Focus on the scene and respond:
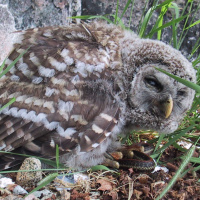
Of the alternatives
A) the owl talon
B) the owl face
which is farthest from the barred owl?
the owl talon

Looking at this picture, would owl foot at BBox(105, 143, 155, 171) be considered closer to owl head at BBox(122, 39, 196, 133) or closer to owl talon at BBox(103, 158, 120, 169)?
owl talon at BBox(103, 158, 120, 169)

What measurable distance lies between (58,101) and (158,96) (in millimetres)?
702

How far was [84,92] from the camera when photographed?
1992 mm

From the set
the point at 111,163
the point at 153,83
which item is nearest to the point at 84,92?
the point at 153,83

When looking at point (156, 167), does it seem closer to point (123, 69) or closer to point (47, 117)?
point (123, 69)

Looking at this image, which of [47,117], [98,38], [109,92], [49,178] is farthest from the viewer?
[98,38]

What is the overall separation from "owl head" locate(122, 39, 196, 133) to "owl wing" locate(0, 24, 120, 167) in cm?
19

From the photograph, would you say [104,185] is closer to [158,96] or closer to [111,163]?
[111,163]

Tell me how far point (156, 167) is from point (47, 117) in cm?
95

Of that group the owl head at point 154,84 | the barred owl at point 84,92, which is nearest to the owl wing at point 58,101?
the barred owl at point 84,92

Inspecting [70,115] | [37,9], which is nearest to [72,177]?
[70,115]

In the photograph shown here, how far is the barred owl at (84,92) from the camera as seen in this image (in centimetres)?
194

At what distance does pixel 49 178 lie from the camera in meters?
1.39

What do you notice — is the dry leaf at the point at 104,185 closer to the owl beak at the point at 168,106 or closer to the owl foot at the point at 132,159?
the owl foot at the point at 132,159
